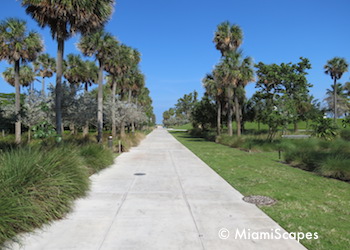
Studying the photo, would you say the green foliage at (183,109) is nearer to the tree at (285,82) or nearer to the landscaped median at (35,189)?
the tree at (285,82)

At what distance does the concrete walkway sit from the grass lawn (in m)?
0.39

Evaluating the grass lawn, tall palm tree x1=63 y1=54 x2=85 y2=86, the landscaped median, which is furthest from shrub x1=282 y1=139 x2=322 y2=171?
tall palm tree x1=63 y1=54 x2=85 y2=86

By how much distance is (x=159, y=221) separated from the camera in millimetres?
5059

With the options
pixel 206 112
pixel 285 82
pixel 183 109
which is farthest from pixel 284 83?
pixel 183 109

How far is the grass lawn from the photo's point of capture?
4.57 m

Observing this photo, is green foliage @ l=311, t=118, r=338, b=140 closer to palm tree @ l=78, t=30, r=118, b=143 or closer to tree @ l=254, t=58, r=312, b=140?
palm tree @ l=78, t=30, r=118, b=143

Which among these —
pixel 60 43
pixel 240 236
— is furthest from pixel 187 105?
pixel 240 236

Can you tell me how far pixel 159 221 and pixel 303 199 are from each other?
3801 mm

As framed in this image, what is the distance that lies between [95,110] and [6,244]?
828 inches

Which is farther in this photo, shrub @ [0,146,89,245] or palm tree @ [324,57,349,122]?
palm tree @ [324,57,349,122]

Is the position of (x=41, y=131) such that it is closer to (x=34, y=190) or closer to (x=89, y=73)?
(x=34, y=190)

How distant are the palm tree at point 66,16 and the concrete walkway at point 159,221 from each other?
710 centimetres

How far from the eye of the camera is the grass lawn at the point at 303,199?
15.0ft

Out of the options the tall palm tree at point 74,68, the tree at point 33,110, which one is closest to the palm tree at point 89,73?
the tall palm tree at point 74,68
